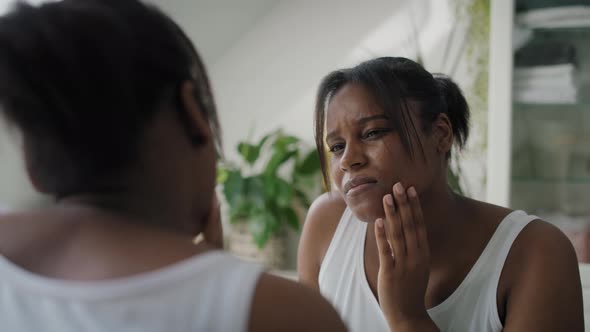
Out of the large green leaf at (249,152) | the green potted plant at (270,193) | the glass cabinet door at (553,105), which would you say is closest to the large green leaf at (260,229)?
the green potted plant at (270,193)

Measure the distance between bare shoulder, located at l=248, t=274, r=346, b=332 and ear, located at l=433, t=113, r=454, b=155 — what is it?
2.12ft

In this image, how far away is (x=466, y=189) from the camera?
2051 millimetres

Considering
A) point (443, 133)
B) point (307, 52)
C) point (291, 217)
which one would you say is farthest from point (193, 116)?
point (307, 52)

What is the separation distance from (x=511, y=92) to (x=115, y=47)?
5.77ft

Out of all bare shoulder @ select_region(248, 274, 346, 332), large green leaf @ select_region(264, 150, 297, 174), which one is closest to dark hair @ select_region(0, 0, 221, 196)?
bare shoulder @ select_region(248, 274, 346, 332)

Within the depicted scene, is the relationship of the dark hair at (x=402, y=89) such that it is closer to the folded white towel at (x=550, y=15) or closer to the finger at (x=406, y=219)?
the finger at (x=406, y=219)

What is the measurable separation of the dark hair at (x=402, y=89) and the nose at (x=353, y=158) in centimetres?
8

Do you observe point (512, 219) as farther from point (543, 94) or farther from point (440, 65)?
point (440, 65)

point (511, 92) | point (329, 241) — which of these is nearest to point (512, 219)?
point (329, 241)

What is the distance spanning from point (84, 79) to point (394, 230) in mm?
648

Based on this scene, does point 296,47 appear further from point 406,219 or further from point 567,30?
point 406,219

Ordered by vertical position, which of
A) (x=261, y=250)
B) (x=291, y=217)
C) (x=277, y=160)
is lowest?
(x=261, y=250)

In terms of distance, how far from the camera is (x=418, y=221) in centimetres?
95

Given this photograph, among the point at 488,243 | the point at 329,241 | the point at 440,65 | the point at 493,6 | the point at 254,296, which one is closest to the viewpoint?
the point at 254,296
